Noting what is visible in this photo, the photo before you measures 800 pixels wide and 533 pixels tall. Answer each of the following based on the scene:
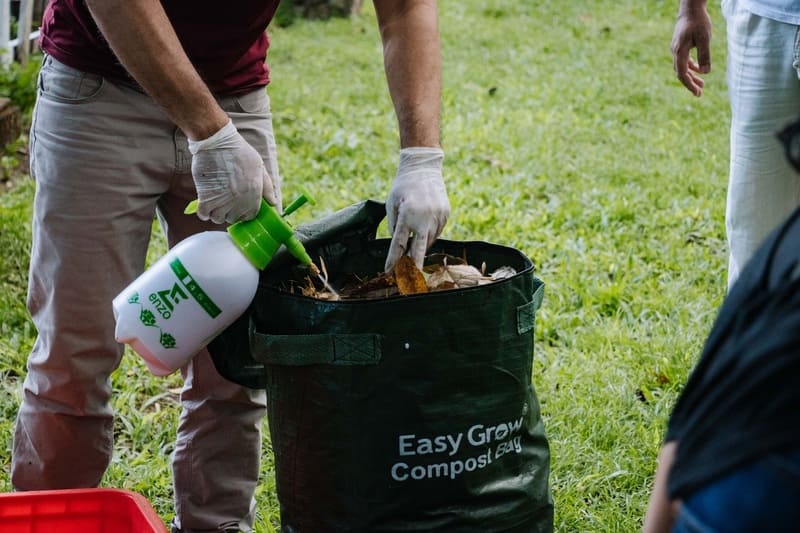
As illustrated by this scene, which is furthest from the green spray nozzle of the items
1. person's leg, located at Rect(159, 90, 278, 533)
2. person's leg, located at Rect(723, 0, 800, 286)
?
person's leg, located at Rect(723, 0, 800, 286)

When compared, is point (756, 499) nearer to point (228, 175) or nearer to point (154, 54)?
point (228, 175)

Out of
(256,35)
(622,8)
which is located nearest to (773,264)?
(256,35)

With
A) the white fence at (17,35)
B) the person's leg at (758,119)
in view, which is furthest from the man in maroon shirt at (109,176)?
the white fence at (17,35)

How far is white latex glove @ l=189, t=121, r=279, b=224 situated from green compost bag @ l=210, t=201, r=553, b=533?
17cm

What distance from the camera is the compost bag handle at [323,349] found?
1.65m

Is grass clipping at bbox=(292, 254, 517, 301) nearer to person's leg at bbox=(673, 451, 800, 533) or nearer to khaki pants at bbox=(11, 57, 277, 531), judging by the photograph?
khaki pants at bbox=(11, 57, 277, 531)

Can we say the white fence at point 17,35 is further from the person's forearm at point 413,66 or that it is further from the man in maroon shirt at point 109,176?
the person's forearm at point 413,66

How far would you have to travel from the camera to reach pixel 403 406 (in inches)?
66.1

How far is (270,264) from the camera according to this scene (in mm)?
1898

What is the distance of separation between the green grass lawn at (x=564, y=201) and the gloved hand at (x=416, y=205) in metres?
0.87

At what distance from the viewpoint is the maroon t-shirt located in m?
2.04

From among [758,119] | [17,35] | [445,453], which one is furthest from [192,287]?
[17,35]

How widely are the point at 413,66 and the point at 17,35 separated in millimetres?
4280

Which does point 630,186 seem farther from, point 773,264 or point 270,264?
point 773,264
